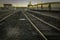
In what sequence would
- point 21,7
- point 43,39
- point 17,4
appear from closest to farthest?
point 43,39 → point 17,4 → point 21,7

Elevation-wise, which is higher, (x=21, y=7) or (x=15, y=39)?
(x=15, y=39)

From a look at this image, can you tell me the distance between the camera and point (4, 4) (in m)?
76.4

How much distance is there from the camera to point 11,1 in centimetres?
7869

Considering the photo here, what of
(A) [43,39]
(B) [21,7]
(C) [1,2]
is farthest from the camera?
(B) [21,7]

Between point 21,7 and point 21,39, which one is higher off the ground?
point 21,39

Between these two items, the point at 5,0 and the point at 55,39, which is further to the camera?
the point at 5,0

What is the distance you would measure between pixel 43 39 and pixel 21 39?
821 mm

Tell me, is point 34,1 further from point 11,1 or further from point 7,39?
point 7,39

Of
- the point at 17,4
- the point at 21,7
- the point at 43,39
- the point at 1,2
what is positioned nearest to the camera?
the point at 43,39

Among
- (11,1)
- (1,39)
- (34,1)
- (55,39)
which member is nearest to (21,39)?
(1,39)

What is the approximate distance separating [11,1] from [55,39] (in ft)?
245

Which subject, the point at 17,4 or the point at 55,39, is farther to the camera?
the point at 17,4

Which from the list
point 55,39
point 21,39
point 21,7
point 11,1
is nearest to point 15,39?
point 21,39

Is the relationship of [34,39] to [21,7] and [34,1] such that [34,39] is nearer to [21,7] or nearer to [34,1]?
[34,1]
